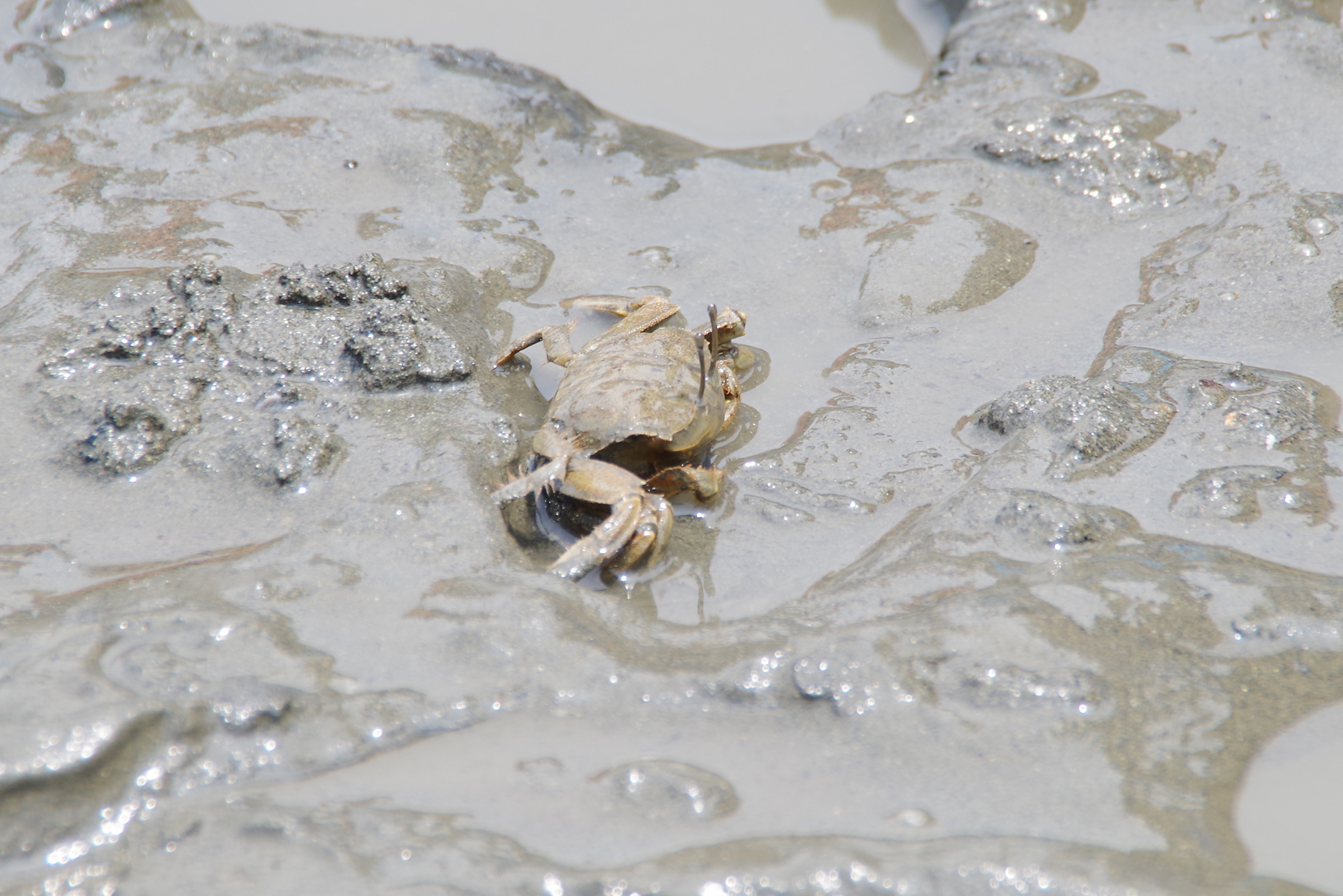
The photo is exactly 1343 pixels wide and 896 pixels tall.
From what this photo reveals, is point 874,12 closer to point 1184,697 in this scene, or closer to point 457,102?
point 457,102

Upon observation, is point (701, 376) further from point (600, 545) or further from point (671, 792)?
point (671, 792)

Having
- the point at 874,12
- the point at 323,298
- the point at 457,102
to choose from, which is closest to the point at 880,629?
the point at 323,298

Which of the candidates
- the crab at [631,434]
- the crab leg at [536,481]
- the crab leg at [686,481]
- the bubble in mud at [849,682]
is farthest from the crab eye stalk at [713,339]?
the bubble in mud at [849,682]

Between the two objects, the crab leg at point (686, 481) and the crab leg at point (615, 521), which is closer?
the crab leg at point (615, 521)

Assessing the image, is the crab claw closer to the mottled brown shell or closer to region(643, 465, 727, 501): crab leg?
region(643, 465, 727, 501): crab leg

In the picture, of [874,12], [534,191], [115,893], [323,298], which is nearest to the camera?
[115,893]

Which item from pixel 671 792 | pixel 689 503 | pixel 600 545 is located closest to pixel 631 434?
pixel 689 503

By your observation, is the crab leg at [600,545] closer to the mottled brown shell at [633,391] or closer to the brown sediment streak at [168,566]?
the mottled brown shell at [633,391]
